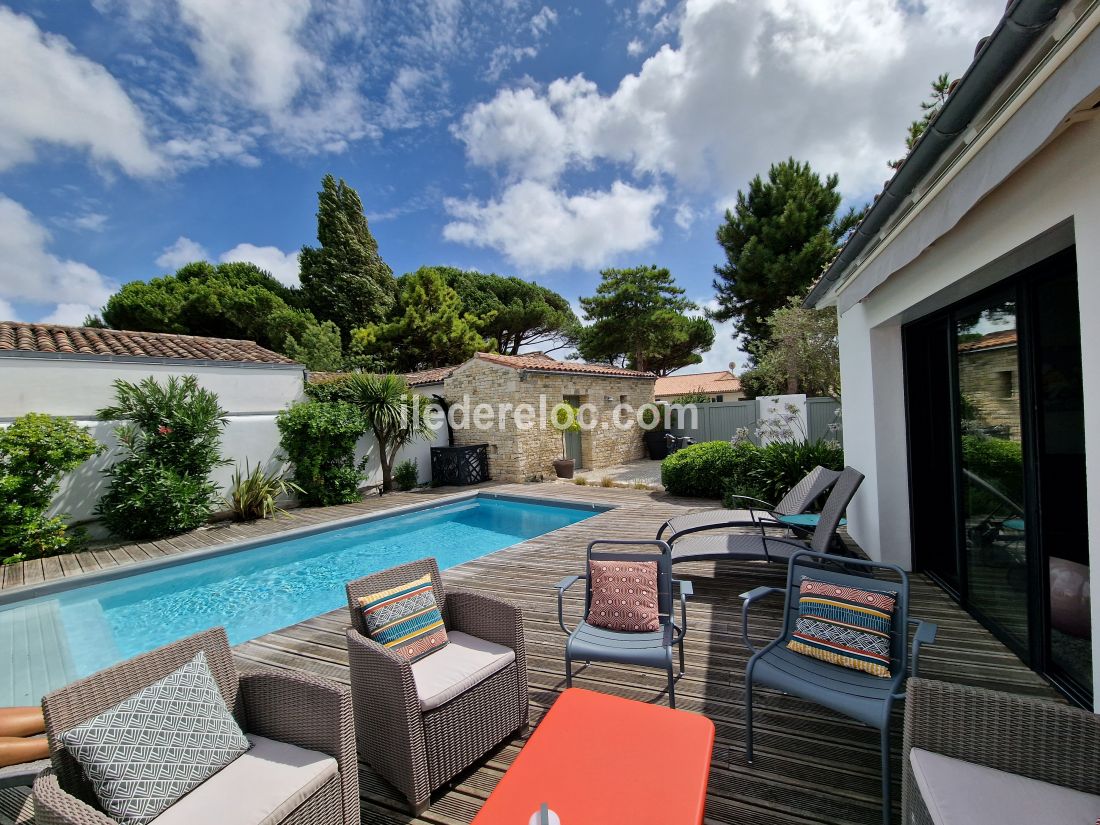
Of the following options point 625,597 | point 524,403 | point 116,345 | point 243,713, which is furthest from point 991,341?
point 116,345

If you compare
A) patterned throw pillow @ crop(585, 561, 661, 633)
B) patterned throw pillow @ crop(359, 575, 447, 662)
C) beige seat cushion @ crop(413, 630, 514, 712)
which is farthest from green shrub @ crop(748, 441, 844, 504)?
patterned throw pillow @ crop(359, 575, 447, 662)

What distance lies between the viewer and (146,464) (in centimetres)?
830

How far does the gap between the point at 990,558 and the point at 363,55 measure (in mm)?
11592

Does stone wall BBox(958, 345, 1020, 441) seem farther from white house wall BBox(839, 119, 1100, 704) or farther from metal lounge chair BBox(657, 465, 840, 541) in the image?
metal lounge chair BBox(657, 465, 840, 541)

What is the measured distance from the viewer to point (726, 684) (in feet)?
10.7

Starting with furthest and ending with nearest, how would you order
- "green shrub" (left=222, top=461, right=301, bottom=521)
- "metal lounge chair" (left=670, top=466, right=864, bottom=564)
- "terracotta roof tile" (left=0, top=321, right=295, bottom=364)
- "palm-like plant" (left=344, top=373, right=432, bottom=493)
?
"palm-like plant" (left=344, top=373, right=432, bottom=493) < "green shrub" (left=222, top=461, right=301, bottom=521) < "terracotta roof tile" (left=0, top=321, right=295, bottom=364) < "metal lounge chair" (left=670, top=466, right=864, bottom=564)

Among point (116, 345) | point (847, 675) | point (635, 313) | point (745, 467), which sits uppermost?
point (635, 313)

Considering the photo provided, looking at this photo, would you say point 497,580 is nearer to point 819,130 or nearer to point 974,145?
point 974,145

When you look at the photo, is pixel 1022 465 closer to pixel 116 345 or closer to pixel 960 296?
Answer: pixel 960 296

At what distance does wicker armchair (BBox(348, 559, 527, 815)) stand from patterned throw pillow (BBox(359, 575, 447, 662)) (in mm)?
58

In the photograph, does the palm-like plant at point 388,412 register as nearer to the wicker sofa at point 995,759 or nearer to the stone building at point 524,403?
the stone building at point 524,403

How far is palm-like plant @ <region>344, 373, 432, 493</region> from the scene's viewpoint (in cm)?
1200

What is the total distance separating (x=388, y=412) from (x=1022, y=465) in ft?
37.8

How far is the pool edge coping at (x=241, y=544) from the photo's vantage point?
614 centimetres
